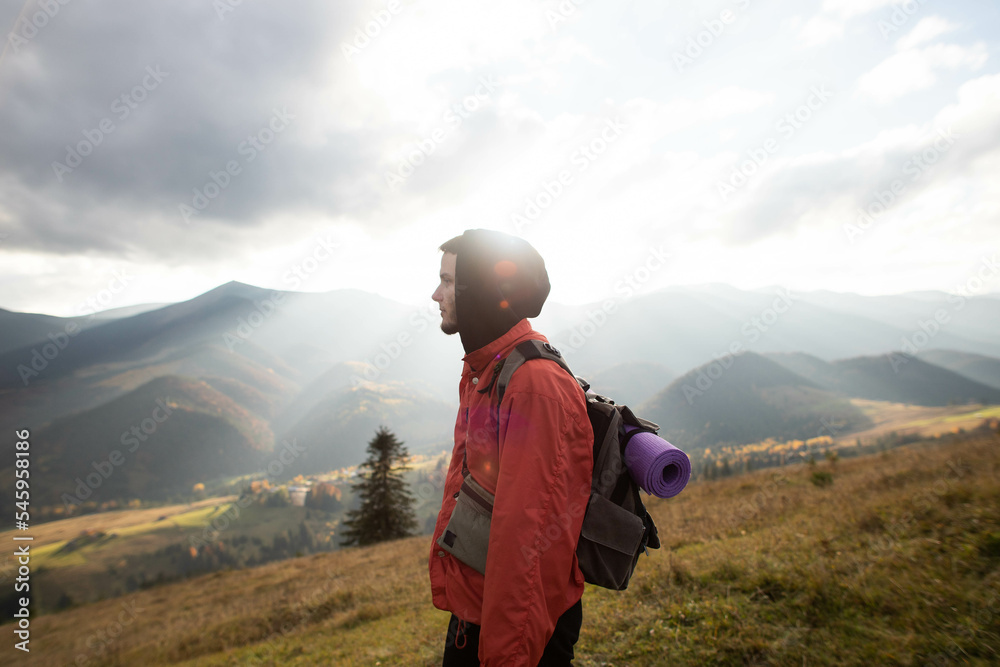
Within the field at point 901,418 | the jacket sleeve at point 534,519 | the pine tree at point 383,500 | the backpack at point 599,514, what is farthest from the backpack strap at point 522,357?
the field at point 901,418

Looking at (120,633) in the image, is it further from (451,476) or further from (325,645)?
(451,476)

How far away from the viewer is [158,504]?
17600cm

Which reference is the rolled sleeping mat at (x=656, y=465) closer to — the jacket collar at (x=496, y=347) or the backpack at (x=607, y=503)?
the backpack at (x=607, y=503)

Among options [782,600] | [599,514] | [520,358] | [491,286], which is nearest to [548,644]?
[599,514]

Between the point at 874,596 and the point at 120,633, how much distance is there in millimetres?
20348

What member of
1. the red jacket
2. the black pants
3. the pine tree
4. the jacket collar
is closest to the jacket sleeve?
the red jacket

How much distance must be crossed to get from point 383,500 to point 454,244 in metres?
30.7

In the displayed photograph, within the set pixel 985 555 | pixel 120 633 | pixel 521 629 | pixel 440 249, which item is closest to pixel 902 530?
pixel 985 555

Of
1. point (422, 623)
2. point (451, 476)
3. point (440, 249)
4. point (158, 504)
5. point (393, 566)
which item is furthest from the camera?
point (158, 504)

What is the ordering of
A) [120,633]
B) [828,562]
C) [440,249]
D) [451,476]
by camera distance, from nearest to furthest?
[451,476] < [440,249] < [828,562] < [120,633]

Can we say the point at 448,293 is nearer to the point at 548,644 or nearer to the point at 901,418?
the point at 548,644

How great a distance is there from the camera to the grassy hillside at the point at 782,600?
123 inches

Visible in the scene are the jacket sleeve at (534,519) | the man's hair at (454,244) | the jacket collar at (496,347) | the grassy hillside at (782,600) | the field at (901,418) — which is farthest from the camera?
the field at (901,418)

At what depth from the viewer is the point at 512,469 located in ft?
5.89
